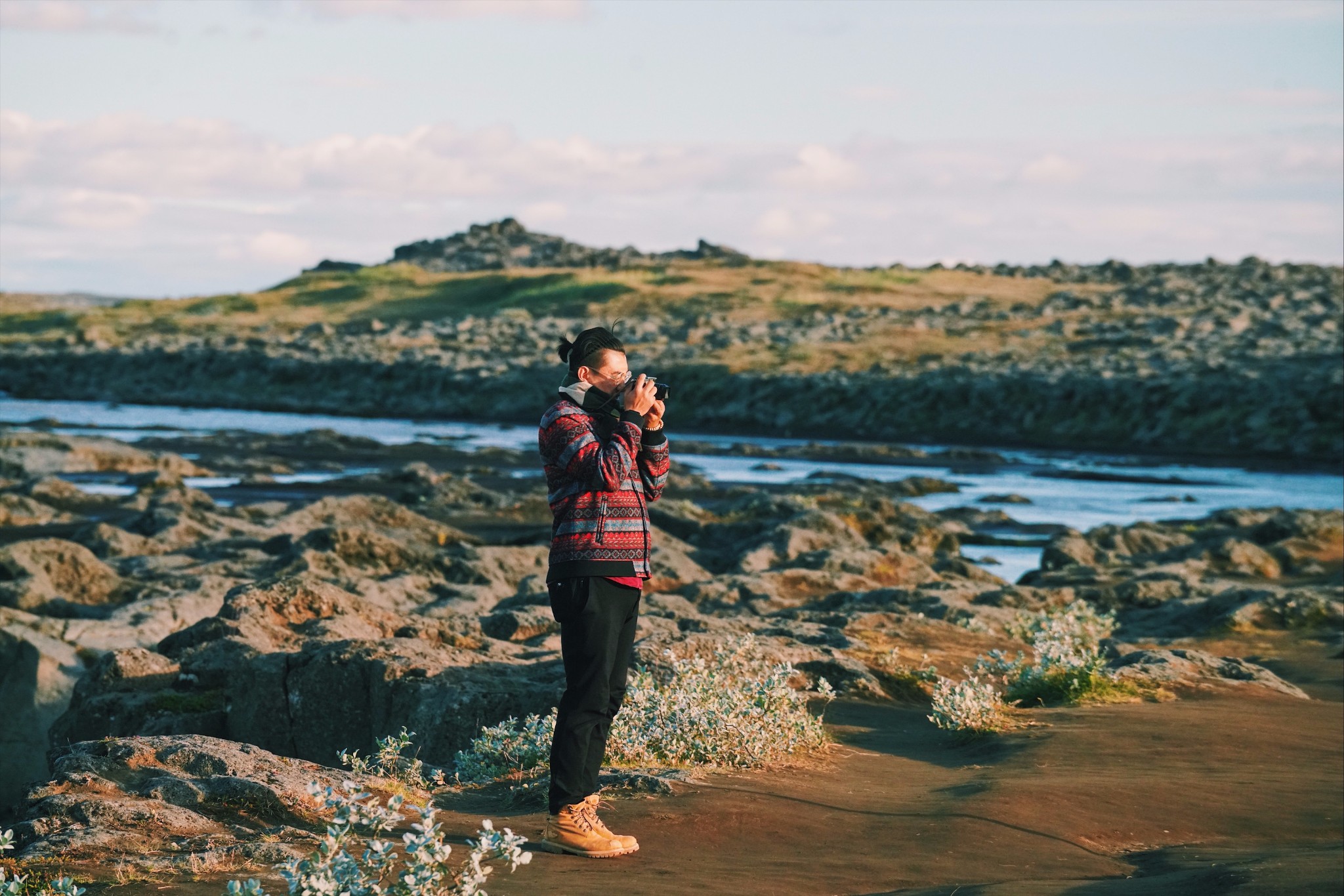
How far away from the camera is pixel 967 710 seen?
9.82 m

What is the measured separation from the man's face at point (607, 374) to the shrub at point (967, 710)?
4.09 m

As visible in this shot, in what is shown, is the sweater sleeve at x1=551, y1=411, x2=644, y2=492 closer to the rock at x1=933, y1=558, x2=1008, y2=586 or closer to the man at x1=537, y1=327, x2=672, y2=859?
the man at x1=537, y1=327, x2=672, y2=859

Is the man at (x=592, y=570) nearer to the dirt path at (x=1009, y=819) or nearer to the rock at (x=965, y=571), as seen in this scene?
the dirt path at (x=1009, y=819)

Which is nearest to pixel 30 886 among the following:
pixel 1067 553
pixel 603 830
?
pixel 603 830

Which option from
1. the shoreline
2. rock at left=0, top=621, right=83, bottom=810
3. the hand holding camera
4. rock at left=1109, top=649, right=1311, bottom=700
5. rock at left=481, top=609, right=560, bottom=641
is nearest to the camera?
the hand holding camera

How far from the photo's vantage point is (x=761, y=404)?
58.7m

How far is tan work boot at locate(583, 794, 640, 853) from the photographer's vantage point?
6.47 metres

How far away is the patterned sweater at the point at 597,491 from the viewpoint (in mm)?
6535

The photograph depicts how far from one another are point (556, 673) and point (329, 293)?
10910cm

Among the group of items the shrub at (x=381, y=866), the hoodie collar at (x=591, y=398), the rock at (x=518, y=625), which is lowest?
the rock at (x=518, y=625)

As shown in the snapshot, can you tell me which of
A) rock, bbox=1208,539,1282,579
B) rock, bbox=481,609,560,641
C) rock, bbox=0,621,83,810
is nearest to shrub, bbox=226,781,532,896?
rock, bbox=0,621,83,810

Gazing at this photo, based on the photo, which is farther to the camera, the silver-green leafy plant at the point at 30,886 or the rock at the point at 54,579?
the rock at the point at 54,579

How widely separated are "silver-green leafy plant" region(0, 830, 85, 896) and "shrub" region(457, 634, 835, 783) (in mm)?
2983

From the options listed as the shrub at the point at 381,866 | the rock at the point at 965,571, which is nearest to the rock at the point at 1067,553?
the rock at the point at 965,571
